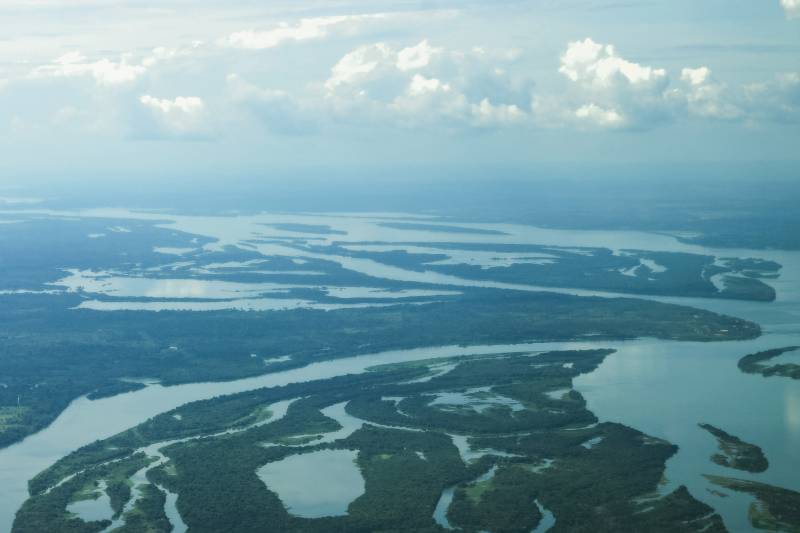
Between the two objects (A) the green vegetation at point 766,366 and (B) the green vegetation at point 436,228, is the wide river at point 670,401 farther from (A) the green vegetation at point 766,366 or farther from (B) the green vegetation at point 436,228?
(B) the green vegetation at point 436,228

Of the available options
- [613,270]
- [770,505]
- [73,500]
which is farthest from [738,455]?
[613,270]

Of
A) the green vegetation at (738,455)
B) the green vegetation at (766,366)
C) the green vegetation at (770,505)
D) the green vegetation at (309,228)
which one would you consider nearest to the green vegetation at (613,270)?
the green vegetation at (309,228)

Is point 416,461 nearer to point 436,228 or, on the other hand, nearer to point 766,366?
point 766,366

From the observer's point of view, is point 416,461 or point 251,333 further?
point 251,333

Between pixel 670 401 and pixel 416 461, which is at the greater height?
pixel 670 401

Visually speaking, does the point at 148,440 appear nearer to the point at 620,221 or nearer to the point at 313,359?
the point at 313,359

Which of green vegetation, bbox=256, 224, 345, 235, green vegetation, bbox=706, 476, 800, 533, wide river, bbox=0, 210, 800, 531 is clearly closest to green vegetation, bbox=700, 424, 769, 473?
wide river, bbox=0, 210, 800, 531

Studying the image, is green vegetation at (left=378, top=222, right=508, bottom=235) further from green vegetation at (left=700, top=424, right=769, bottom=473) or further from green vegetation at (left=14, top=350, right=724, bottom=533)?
green vegetation at (left=700, top=424, right=769, bottom=473)
